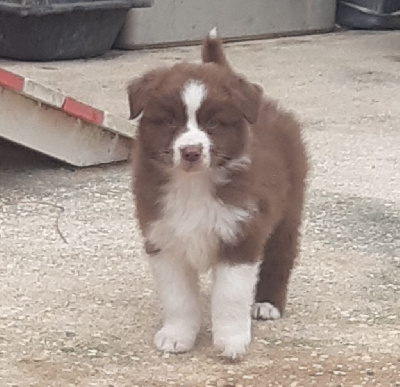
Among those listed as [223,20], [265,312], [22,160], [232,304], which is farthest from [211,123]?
A: [223,20]

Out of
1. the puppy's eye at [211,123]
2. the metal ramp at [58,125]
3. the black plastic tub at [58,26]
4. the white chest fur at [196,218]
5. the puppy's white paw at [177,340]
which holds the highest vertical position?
the puppy's eye at [211,123]

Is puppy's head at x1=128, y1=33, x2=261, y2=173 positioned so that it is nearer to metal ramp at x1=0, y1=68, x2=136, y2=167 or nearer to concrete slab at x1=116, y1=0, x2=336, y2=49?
metal ramp at x1=0, y1=68, x2=136, y2=167

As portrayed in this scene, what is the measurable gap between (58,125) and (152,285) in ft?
5.85

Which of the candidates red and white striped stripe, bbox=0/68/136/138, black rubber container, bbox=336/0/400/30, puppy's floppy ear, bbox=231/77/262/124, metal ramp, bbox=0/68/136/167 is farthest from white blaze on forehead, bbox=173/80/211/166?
black rubber container, bbox=336/0/400/30

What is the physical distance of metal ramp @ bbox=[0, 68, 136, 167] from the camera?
18.2 ft

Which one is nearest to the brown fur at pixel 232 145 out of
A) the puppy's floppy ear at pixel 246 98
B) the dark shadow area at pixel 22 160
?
the puppy's floppy ear at pixel 246 98

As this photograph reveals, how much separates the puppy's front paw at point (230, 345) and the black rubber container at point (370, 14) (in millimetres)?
8972

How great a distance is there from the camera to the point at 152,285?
4199 mm

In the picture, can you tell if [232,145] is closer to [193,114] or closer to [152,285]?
[193,114]

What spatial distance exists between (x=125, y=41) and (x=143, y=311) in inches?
278

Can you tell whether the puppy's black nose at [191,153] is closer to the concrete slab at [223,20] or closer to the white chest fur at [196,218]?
the white chest fur at [196,218]

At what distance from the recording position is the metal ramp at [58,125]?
554 cm

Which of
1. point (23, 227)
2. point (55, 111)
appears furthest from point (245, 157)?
point (55, 111)

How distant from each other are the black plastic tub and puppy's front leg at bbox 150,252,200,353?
19.7ft
